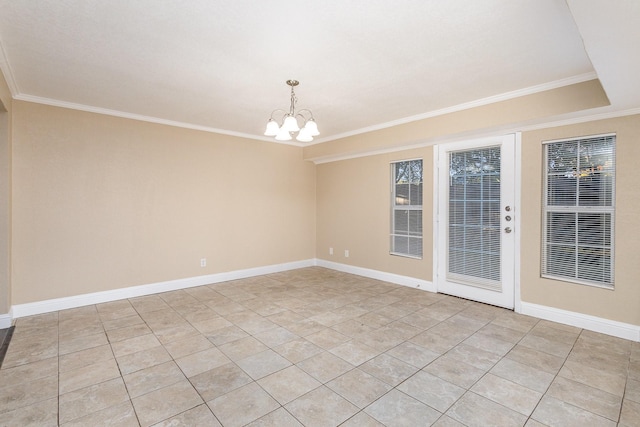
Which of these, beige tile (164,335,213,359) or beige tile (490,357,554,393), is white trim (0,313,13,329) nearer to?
beige tile (164,335,213,359)

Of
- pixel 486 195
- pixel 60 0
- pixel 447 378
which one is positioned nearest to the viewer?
pixel 60 0

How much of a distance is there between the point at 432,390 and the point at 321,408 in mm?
783

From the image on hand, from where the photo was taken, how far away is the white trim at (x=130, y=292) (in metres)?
3.50

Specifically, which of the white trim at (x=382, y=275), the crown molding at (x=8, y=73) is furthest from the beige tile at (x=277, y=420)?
the crown molding at (x=8, y=73)

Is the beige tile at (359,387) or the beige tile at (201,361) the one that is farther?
the beige tile at (201,361)

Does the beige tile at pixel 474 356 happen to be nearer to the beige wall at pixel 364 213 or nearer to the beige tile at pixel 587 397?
the beige tile at pixel 587 397

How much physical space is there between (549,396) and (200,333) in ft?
9.37

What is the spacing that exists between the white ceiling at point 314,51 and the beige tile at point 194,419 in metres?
2.47

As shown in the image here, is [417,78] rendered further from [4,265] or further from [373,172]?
[4,265]

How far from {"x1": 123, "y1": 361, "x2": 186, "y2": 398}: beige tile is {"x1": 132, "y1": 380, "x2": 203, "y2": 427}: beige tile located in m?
0.06

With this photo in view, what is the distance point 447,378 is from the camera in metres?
2.26

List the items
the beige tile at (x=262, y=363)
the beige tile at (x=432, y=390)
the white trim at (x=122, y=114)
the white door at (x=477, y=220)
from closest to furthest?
the beige tile at (x=432, y=390) → the beige tile at (x=262, y=363) → the white trim at (x=122, y=114) → the white door at (x=477, y=220)

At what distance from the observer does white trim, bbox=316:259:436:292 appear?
4.53 metres

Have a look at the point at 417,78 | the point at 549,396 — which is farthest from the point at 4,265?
the point at 549,396
